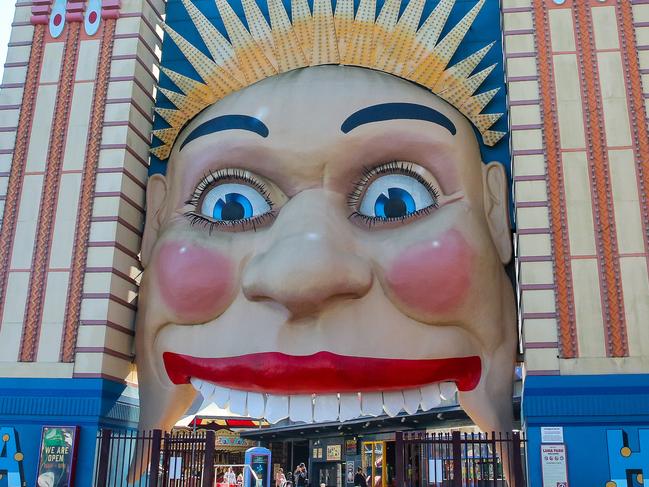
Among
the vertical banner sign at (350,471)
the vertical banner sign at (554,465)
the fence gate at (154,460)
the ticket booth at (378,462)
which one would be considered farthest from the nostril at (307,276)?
the vertical banner sign at (350,471)

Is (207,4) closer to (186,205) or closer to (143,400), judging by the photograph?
(186,205)

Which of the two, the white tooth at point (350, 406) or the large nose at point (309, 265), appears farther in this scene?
the white tooth at point (350, 406)

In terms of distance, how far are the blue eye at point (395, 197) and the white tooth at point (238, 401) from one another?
286 cm

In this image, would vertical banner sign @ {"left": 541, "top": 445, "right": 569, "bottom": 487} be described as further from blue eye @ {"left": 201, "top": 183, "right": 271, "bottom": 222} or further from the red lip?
blue eye @ {"left": 201, "top": 183, "right": 271, "bottom": 222}

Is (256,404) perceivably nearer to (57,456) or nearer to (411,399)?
(411,399)

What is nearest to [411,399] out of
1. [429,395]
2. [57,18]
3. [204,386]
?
[429,395]

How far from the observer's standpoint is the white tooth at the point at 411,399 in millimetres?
9602

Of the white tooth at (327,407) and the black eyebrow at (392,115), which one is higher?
the black eyebrow at (392,115)

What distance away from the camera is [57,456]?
31.2ft

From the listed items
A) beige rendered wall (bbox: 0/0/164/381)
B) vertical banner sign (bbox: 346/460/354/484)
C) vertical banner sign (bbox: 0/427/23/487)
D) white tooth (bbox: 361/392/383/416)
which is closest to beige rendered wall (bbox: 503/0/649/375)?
white tooth (bbox: 361/392/383/416)

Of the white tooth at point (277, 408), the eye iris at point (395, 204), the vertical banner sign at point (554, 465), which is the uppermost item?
the eye iris at point (395, 204)

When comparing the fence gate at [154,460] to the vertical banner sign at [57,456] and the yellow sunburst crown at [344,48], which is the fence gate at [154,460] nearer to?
the vertical banner sign at [57,456]

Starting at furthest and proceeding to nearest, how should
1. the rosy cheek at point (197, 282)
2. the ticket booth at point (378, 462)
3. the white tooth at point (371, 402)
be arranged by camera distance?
the ticket booth at point (378, 462), the rosy cheek at point (197, 282), the white tooth at point (371, 402)

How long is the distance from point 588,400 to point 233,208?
5.13 metres
